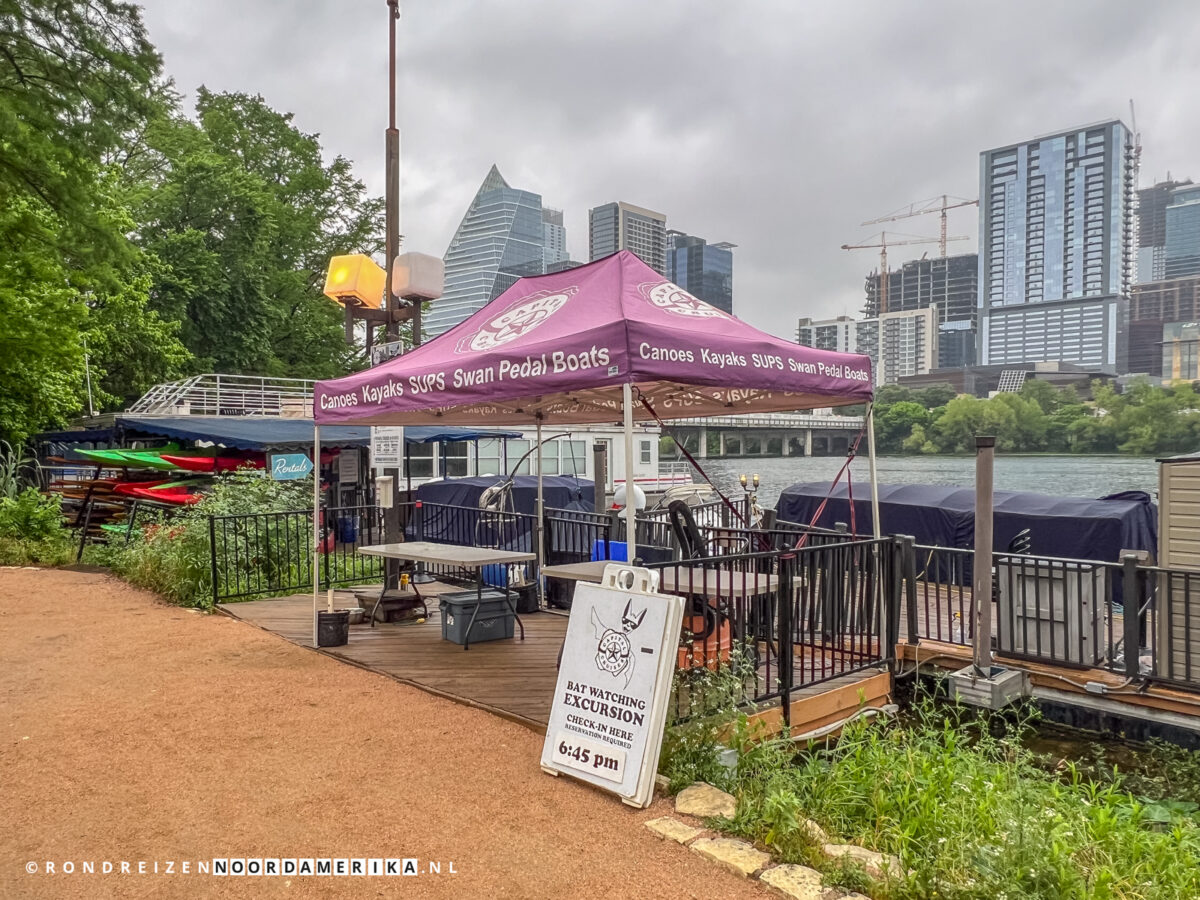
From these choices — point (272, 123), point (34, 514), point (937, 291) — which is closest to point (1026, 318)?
point (937, 291)

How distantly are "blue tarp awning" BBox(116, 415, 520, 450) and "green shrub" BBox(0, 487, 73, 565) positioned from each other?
10.7 ft

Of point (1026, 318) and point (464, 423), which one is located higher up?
point (1026, 318)

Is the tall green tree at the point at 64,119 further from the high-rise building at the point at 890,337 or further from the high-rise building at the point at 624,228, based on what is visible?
the high-rise building at the point at 890,337

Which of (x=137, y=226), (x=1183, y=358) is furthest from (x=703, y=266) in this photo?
(x=137, y=226)

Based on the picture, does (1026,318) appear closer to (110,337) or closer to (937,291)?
(937,291)

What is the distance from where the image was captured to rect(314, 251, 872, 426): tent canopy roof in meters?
4.11

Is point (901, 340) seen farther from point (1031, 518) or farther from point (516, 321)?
point (516, 321)

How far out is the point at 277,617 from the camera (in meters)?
7.61

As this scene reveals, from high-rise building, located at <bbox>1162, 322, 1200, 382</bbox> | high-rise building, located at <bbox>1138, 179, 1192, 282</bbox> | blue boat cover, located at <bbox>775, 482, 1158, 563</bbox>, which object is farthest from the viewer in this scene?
high-rise building, located at <bbox>1138, 179, 1192, 282</bbox>

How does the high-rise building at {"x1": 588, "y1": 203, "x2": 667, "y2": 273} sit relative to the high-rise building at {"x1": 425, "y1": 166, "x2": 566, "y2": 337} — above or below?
above

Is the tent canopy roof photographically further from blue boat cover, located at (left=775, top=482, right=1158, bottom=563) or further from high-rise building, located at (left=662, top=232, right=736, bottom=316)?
high-rise building, located at (left=662, top=232, right=736, bottom=316)

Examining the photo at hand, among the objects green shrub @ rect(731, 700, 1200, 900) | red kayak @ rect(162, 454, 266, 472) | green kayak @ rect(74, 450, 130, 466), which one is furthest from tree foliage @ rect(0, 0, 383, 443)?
green shrub @ rect(731, 700, 1200, 900)

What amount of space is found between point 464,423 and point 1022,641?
5654 mm

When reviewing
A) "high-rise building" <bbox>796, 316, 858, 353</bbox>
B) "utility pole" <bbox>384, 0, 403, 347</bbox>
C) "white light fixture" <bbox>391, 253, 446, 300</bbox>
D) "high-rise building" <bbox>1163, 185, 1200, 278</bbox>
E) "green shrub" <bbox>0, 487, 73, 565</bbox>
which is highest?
"high-rise building" <bbox>1163, 185, 1200, 278</bbox>
